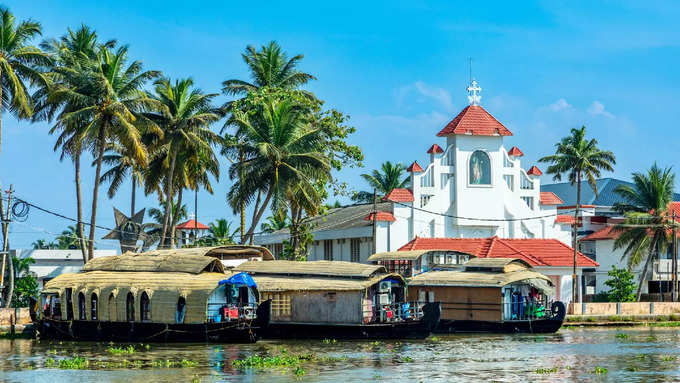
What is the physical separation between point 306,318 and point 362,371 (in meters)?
12.5

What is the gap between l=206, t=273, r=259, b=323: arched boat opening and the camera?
38.4 meters

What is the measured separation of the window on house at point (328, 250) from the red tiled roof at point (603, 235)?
17701 millimetres

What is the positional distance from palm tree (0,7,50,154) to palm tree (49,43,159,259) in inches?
50.7

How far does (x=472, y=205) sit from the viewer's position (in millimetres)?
59875

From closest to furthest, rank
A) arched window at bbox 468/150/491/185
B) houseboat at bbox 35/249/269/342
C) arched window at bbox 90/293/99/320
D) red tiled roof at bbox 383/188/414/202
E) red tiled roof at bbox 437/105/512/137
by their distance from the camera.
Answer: houseboat at bbox 35/249/269/342, arched window at bbox 90/293/99/320, red tiled roof at bbox 383/188/414/202, red tiled roof at bbox 437/105/512/137, arched window at bbox 468/150/491/185

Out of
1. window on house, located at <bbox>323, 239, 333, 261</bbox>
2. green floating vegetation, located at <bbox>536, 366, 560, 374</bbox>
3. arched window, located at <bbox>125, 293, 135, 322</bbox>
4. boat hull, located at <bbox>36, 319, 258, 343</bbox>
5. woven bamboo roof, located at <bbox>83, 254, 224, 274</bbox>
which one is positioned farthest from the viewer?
window on house, located at <bbox>323, 239, 333, 261</bbox>

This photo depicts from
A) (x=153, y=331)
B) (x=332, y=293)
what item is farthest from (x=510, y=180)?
(x=153, y=331)

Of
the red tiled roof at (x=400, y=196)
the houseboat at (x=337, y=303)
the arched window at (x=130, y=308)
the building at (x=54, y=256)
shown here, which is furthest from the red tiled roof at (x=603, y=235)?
the arched window at (x=130, y=308)

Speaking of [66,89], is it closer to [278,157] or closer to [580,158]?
[278,157]

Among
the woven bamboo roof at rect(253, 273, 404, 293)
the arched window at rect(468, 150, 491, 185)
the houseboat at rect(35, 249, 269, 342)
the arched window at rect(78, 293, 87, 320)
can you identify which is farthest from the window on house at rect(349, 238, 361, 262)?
the arched window at rect(78, 293, 87, 320)

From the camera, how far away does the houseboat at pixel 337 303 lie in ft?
134

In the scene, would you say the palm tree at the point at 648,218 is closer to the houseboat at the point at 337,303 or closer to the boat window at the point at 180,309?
the houseboat at the point at 337,303

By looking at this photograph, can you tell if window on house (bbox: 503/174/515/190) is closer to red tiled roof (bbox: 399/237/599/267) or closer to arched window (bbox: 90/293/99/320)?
red tiled roof (bbox: 399/237/599/267)

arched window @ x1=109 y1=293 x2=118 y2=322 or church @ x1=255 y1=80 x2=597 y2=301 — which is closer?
arched window @ x1=109 y1=293 x2=118 y2=322
